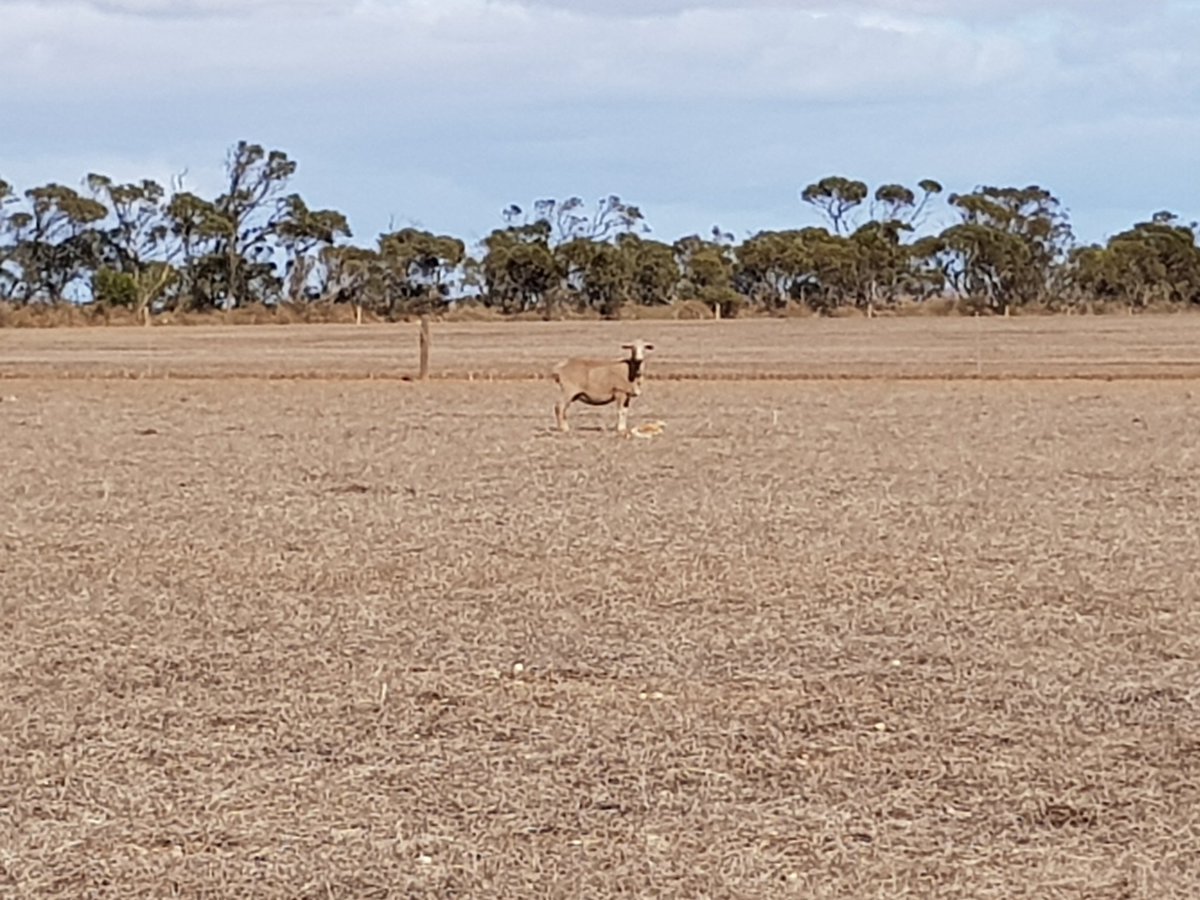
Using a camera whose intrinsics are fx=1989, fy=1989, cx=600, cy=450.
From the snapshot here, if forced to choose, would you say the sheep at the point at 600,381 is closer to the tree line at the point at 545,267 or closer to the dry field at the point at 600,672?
the dry field at the point at 600,672

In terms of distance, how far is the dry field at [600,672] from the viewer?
6.00 metres

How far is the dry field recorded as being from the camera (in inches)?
236

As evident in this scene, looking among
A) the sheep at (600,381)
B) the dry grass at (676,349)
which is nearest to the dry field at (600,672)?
A: the sheep at (600,381)

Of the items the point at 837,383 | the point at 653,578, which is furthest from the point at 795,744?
the point at 837,383

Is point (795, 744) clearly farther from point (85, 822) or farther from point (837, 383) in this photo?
point (837, 383)

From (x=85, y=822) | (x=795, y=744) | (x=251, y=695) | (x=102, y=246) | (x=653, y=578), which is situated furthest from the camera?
(x=102, y=246)

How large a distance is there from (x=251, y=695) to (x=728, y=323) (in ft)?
232

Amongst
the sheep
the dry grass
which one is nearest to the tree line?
the dry grass

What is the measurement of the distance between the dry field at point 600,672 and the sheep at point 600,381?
2896mm

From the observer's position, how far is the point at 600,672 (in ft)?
28.1

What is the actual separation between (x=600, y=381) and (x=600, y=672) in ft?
47.4

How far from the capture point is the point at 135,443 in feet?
68.7

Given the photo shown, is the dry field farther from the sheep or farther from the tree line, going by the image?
the tree line

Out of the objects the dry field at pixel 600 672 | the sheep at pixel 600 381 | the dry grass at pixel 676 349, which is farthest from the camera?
the dry grass at pixel 676 349
